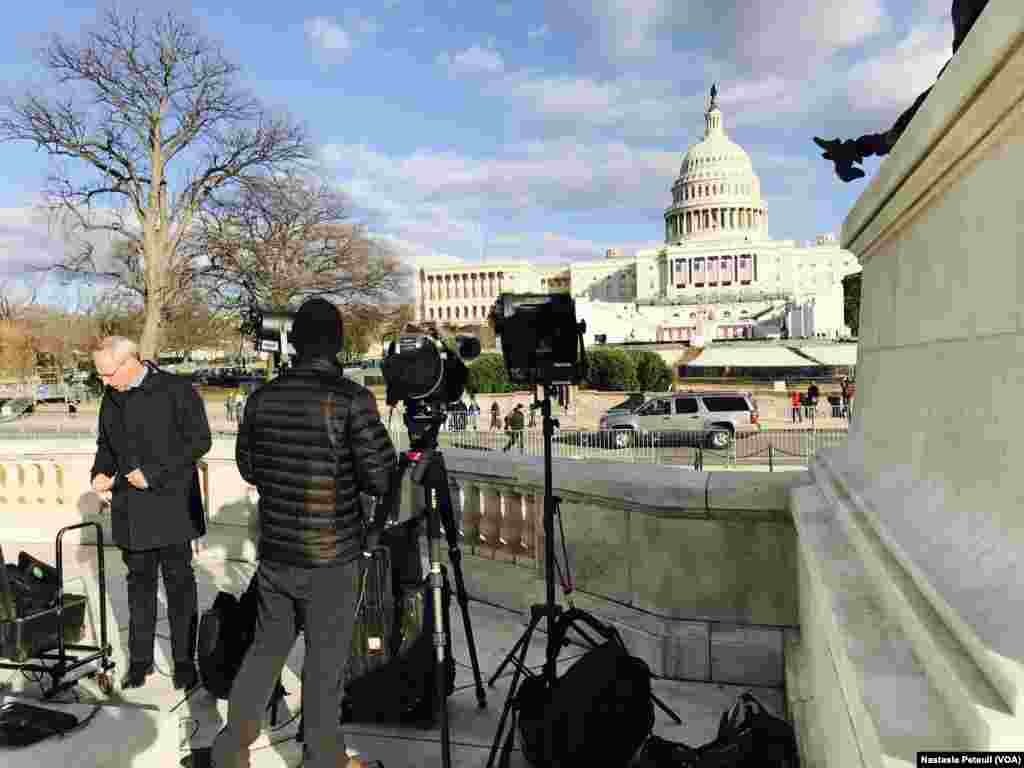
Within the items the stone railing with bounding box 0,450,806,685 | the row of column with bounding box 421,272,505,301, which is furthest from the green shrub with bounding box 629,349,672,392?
the row of column with bounding box 421,272,505,301

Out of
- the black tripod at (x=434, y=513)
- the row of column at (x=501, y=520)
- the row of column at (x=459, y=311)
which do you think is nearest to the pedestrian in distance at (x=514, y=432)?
the row of column at (x=501, y=520)

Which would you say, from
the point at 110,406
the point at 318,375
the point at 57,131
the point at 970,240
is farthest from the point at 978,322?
the point at 57,131

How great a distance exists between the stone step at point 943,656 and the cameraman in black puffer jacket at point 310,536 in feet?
5.26

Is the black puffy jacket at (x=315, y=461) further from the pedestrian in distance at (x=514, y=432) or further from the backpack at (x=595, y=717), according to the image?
the pedestrian in distance at (x=514, y=432)

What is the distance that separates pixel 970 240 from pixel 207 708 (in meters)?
3.71

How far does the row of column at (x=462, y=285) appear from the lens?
124750 mm

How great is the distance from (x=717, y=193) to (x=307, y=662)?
117 meters

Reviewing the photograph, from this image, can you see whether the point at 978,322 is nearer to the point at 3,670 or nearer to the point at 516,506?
the point at 516,506

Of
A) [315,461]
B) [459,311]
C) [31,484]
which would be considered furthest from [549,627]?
[459,311]

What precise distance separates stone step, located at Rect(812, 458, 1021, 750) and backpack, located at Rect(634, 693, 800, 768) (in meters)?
0.83

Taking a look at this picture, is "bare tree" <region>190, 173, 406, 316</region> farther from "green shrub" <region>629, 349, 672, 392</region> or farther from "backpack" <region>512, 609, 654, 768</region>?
"backpack" <region>512, 609, 654, 768</region>

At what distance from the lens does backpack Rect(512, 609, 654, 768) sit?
278 centimetres

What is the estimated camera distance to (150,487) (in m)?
4.07

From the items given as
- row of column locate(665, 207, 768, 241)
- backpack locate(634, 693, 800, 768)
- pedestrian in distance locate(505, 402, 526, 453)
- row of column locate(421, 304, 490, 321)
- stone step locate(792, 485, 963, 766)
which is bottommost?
pedestrian in distance locate(505, 402, 526, 453)
